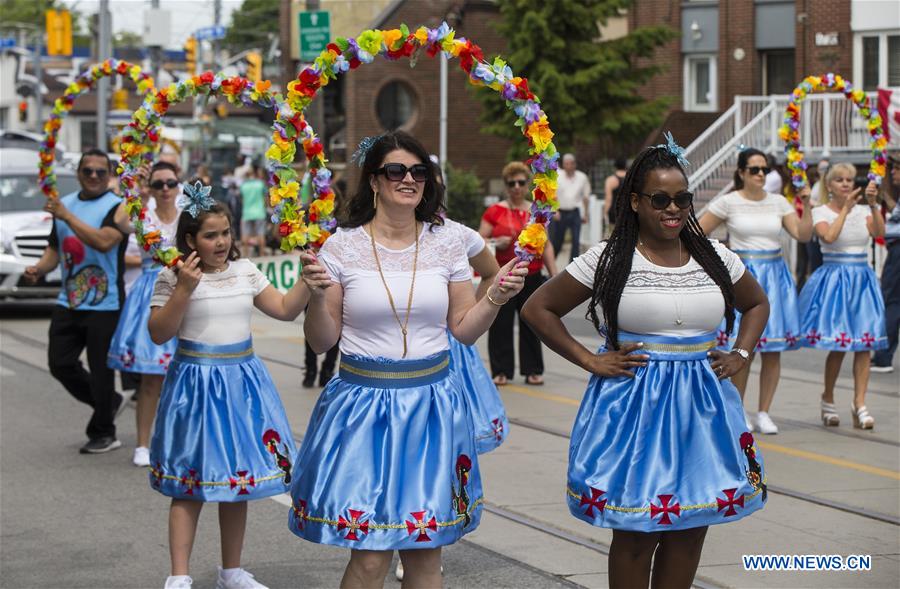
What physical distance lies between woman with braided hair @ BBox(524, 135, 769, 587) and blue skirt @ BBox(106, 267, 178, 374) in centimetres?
464

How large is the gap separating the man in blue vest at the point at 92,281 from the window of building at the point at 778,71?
24.4 meters

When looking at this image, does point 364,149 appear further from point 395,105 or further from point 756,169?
point 395,105

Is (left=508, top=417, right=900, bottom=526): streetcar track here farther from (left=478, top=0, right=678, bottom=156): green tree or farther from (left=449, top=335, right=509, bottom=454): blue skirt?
(left=478, top=0, right=678, bottom=156): green tree

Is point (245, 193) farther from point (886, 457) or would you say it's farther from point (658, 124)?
point (886, 457)

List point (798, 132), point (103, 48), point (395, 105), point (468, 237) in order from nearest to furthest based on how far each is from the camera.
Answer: point (468, 237) < point (798, 132) < point (103, 48) < point (395, 105)

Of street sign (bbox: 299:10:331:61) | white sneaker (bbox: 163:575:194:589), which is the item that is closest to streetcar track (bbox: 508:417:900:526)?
white sneaker (bbox: 163:575:194:589)

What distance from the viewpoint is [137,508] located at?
8289mm

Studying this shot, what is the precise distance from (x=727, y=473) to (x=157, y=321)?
2657 millimetres

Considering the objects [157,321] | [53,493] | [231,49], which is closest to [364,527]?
[157,321]

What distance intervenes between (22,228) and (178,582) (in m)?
14.3

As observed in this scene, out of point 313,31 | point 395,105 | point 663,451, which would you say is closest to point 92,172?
point 663,451

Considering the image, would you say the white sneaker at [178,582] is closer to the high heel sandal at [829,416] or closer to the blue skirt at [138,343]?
the blue skirt at [138,343]

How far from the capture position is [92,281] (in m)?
9.89

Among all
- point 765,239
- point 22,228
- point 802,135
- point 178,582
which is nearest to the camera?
point 178,582
